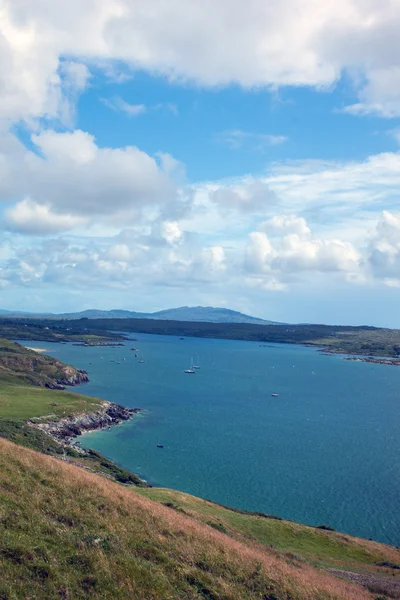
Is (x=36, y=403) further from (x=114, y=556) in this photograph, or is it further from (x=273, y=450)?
(x=114, y=556)

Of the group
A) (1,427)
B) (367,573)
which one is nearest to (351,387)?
(1,427)

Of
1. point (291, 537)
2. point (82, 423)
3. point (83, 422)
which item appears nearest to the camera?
point (291, 537)

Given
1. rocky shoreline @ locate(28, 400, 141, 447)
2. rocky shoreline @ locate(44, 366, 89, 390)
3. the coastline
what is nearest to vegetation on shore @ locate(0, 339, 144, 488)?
rocky shoreline @ locate(44, 366, 89, 390)

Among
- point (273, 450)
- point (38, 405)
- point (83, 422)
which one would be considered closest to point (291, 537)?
point (273, 450)

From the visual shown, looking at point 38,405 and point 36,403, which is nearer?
point 38,405

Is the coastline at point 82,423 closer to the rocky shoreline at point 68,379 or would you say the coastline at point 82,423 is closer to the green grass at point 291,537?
the green grass at point 291,537

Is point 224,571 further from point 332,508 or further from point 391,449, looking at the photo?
point 391,449

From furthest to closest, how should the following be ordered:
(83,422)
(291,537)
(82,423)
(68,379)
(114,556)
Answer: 1. (68,379)
2. (83,422)
3. (82,423)
4. (291,537)
5. (114,556)

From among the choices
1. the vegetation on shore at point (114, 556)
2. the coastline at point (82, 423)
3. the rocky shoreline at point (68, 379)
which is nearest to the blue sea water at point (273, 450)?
the coastline at point (82, 423)
